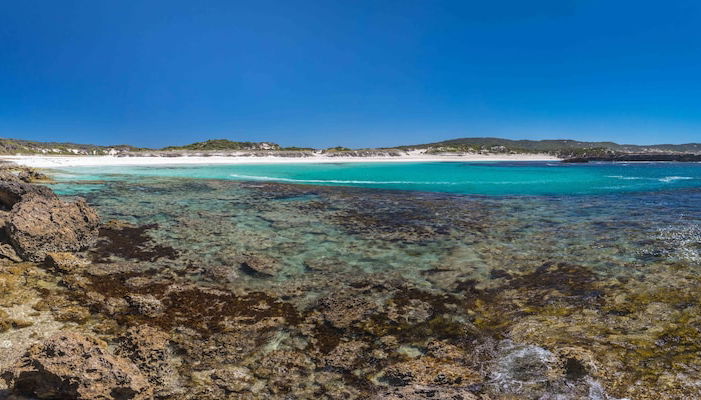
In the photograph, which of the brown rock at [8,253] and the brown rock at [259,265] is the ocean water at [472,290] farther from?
the brown rock at [8,253]

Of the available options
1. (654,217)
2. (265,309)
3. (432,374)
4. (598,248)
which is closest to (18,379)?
(265,309)

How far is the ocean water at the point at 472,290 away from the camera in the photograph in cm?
412

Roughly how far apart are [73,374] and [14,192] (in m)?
10.2

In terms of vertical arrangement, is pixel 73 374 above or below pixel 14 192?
below

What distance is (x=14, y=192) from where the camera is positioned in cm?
1061

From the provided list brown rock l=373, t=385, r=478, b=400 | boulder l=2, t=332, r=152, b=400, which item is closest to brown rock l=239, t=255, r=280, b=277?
boulder l=2, t=332, r=152, b=400

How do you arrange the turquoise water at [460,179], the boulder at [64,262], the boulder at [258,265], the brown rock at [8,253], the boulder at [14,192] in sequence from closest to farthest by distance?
the boulder at [64,262] < the brown rock at [8,253] < the boulder at [258,265] < the boulder at [14,192] < the turquoise water at [460,179]

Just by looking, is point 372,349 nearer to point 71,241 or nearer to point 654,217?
point 71,241

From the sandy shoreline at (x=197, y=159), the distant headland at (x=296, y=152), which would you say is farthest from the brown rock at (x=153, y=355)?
the distant headland at (x=296, y=152)

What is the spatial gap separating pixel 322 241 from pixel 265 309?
417 centimetres

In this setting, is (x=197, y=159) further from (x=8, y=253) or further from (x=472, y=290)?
(x=472, y=290)

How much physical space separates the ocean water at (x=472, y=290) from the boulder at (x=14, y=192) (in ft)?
7.41

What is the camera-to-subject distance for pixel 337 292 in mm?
6574

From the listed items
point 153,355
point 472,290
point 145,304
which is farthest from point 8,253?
point 472,290
